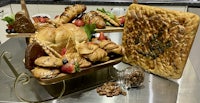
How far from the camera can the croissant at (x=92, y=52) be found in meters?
0.75

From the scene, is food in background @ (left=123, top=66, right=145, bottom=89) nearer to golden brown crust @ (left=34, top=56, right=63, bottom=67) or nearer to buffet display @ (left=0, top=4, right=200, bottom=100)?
buffet display @ (left=0, top=4, right=200, bottom=100)

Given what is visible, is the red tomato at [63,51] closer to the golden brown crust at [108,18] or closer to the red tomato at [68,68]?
the red tomato at [68,68]

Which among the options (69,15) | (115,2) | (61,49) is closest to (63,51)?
(61,49)

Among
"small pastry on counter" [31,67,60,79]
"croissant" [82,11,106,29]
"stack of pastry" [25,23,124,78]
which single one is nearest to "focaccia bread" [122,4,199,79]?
"stack of pastry" [25,23,124,78]

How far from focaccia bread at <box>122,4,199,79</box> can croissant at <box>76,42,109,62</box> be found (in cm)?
15

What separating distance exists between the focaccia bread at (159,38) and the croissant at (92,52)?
0.15 metres

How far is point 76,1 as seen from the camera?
2.04 meters

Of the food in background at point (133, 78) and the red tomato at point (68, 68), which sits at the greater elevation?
the red tomato at point (68, 68)

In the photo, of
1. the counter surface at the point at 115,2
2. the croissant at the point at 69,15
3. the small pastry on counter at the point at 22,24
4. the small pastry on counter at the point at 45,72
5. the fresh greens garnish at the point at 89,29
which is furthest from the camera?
the counter surface at the point at 115,2

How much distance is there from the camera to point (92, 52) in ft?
2.50

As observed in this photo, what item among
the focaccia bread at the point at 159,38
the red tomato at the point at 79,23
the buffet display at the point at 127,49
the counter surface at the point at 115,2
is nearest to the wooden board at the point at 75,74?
the buffet display at the point at 127,49

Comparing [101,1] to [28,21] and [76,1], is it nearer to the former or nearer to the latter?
[76,1]

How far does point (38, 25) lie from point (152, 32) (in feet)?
1.68

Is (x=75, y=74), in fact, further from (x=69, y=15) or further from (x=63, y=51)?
(x=69, y=15)
